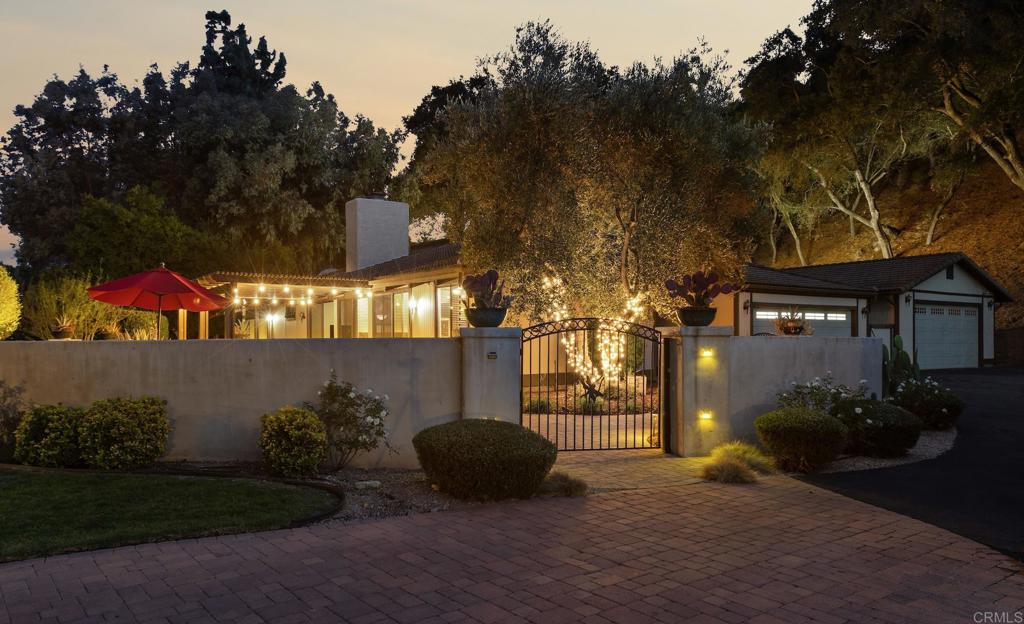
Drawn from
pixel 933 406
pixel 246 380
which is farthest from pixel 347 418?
pixel 933 406

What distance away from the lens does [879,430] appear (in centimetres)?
995

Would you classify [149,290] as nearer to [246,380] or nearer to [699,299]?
[246,380]

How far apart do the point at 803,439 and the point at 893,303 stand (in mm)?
19494

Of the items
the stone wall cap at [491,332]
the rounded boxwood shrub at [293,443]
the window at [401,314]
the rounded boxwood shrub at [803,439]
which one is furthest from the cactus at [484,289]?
the window at [401,314]

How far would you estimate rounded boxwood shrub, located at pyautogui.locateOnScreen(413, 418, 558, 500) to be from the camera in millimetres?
7378

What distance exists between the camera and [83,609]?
4551 millimetres

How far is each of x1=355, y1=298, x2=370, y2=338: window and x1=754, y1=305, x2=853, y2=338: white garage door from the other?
38.6 ft

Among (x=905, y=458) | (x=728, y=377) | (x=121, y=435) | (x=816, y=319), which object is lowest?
(x=905, y=458)

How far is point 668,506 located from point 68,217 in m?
33.0

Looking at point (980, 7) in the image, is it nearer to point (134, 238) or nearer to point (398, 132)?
point (398, 132)

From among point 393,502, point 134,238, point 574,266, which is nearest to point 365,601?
point 393,502

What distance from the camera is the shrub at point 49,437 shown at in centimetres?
868

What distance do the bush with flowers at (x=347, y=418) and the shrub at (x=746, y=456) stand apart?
13.9 ft

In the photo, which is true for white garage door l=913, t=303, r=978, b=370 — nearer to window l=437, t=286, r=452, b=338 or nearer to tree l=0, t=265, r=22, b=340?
window l=437, t=286, r=452, b=338
